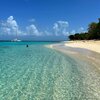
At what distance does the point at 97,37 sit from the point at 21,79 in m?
86.0

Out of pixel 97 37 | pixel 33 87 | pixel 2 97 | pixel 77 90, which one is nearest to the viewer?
pixel 2 97

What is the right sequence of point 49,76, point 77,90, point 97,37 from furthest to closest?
point 97,37 → point 49,76 → point 77,90

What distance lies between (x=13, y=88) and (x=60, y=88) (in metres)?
2.30

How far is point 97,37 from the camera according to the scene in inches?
3696

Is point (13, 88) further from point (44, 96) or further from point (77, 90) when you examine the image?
point (77, 90)

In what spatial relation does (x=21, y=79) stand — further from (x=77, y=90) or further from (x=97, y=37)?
(x=97, y=37)

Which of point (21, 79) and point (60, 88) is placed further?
point (21, 79)

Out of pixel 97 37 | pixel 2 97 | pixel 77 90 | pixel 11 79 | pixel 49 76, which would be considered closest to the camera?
pixel 2 97

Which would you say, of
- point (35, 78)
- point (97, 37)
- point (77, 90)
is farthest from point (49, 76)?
point (97, 37)

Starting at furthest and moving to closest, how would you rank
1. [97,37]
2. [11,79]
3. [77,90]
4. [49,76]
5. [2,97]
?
[97,37] < [49,76] < [11,79] < [77,90] < [2,97]

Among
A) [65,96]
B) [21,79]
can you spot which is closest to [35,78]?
[21,79]

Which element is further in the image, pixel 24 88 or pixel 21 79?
pixel 21 79

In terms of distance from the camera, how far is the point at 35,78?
12000 mm

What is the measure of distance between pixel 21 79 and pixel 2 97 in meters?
3.55
